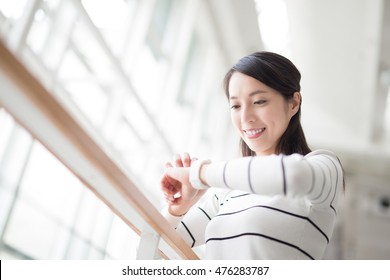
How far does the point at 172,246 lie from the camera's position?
91 centimetres

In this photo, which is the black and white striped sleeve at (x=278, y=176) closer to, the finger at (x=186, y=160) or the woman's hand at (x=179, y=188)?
the woman's hand at (x=179, y=188)

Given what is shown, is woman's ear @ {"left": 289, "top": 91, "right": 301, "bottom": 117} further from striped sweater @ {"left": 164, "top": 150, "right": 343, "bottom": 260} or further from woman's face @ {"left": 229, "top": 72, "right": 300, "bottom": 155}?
striped sweater @ {"left": 164, "top": 150, "right": 343, "bottom": 260}

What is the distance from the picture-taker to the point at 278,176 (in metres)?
0.66

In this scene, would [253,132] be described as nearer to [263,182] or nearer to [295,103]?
[295,103]

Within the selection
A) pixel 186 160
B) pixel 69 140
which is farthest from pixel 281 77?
pixel 69 140

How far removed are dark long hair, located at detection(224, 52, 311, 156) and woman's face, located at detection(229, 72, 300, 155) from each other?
0.5 inches

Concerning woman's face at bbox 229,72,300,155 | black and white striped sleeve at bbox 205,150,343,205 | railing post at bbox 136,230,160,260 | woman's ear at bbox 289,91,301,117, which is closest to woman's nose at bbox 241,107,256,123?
woman's face at bbox 229,72,300,155

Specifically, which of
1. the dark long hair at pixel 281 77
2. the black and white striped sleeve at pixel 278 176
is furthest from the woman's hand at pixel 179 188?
the dark long hair at pixel 281 77

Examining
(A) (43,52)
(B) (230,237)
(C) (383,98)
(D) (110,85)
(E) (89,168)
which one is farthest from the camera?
(C) (383,98)

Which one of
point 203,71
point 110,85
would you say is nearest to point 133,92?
point 110,85

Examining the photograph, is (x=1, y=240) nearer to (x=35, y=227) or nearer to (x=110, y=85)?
(x=35, y=227)

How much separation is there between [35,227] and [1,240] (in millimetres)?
361

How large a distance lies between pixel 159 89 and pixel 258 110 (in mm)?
2439

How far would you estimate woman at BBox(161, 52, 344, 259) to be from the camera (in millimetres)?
723
